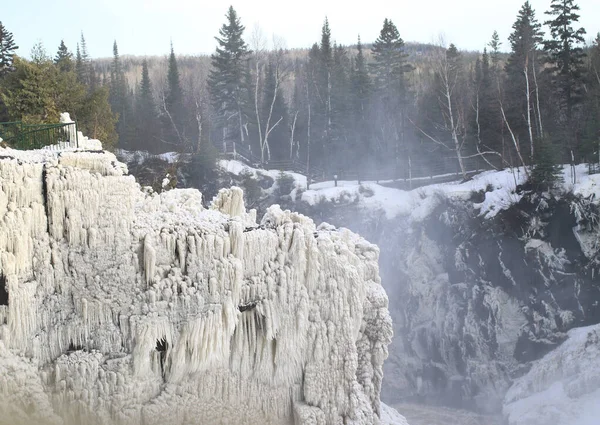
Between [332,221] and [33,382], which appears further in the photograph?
[332,221]

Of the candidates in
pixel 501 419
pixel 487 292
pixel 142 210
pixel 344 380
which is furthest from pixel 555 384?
pixel 142 210

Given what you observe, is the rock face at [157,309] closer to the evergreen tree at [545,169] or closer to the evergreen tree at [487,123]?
the evergreen tree at [545,169]

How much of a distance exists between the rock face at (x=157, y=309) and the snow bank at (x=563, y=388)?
1282 centimetres

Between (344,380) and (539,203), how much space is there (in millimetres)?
18434

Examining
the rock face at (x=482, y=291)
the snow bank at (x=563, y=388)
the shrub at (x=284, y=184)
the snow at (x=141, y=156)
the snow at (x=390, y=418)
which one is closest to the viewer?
the snow at (x=390, y=418)

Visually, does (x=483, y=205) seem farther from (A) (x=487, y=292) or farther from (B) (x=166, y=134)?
(B) (x=166, y=134)

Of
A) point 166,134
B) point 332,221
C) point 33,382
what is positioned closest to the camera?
point 33,382

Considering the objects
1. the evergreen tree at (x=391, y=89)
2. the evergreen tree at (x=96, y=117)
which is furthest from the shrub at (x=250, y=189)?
the evergreen tree at (x=96, y=117)

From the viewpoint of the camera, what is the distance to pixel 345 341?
34.5 ft

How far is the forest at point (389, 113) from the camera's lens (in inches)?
1196

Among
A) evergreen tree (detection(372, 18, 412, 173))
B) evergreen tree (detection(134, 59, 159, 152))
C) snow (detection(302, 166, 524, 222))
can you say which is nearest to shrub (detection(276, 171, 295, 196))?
snow (detection(302, 166, 524, 222))

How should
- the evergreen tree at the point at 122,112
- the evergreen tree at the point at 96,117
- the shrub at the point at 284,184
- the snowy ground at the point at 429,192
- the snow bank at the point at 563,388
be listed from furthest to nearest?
the evergreen tree at the point at 122,112 < the shrub at the point at 284,184 < the snowy ground at the point at 429,192 < the evergreen tree at the point at 96,117 < the snow bank at the point at 563,388

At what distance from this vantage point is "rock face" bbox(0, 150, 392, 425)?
29.4ft

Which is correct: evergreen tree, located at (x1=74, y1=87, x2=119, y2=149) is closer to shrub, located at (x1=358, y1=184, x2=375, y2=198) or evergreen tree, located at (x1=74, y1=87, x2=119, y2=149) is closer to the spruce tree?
shrub, located at (x1=358, y1=184, x2=375, y2=198)
